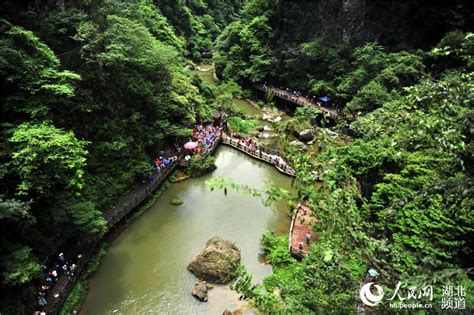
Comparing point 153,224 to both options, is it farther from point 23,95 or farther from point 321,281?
point 321,281

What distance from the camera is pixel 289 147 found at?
223 inches

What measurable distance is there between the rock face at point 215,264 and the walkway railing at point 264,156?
1020 cm

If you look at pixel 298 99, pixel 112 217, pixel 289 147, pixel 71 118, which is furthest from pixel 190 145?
pixel 289 147

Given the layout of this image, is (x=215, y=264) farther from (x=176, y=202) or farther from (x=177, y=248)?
(x=176, y=202)

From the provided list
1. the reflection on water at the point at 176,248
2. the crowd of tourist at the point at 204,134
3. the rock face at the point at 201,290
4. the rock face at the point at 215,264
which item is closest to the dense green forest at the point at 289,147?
the crowd of tourist at the point at 204,134

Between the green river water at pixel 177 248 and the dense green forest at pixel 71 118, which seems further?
the green river water at pixel 177 248

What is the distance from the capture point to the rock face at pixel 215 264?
16.5 m

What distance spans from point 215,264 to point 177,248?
297 cm

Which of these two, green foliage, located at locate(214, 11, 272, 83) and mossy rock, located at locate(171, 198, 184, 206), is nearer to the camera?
mossy rock, located at locate(171, 198, 184, 206)

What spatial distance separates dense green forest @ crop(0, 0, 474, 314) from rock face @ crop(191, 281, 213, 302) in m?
2.76

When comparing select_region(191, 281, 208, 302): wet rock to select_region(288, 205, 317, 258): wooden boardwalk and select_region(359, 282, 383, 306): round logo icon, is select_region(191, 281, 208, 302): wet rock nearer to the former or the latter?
select_region(288, 205, 317, 258): wooden boardwalk

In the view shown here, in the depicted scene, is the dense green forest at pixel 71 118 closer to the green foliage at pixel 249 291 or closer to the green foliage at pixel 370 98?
the green foliage at pixel 249 291

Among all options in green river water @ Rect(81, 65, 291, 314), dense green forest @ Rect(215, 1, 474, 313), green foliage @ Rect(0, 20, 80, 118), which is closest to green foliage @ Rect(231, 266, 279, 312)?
dense green forest @ Rect(215, 1, 474, 313)

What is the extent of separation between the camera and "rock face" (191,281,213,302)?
15453mm
